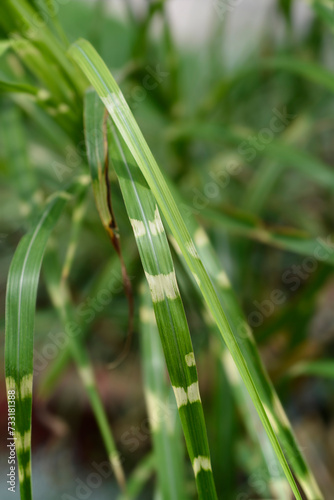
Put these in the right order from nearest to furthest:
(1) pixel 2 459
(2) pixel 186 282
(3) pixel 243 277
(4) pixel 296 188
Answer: (2) pixel 186 282 → (1) pixel 2 459 → (3) pixel 243 277 → (4) pixel 296 188

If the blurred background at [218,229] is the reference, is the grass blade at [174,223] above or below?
below

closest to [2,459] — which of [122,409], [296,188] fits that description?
[122,409]

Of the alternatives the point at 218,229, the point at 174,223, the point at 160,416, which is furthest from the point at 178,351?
the point at 218,229

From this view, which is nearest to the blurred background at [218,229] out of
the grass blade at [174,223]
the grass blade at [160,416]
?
the grass blade at [160,416]

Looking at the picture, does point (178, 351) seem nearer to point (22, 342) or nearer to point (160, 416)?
point (22, 342)

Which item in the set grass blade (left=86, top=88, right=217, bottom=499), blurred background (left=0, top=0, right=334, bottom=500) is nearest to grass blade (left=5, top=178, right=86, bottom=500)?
grass blade (left=86, top=88, right=217, bottom=499)

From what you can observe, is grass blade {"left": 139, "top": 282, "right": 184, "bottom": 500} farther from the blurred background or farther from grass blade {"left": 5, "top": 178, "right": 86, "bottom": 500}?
grass blade {"left": 5, "top": 178, "right": 86, "bottom": 500}

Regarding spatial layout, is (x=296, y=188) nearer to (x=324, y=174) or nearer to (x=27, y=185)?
(x=324, y=174)

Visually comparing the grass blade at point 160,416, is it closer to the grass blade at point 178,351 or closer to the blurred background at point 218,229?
the blurred background at point 218,229
